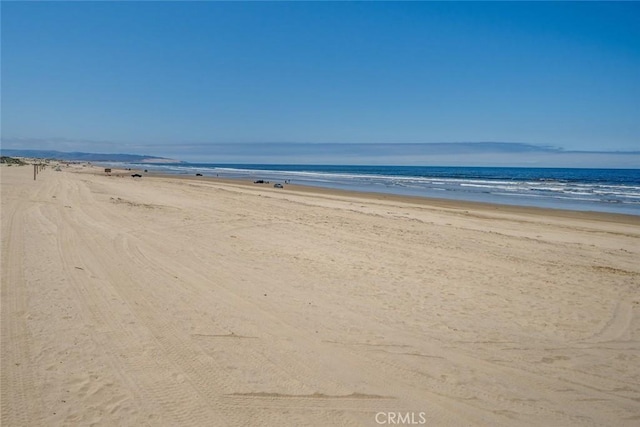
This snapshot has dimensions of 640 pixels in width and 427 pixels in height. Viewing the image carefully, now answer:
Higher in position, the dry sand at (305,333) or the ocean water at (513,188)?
the ocean water at (513,188)

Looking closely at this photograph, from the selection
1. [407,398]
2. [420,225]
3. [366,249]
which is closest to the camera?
[407,398]

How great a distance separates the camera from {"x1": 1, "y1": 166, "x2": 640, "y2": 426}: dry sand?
3613 mm

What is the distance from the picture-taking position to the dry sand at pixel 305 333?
361 centimetres

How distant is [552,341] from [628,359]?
0.82 metres

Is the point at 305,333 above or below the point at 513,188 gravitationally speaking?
below

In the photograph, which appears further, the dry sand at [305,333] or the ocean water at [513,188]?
the ocean water at [513,188]

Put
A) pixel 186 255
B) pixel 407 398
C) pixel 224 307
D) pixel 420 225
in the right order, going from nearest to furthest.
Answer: pixel 407 398, pixel 224 307, pixel 186 255, pixel 420 225

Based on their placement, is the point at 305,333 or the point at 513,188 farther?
the point at 513,188

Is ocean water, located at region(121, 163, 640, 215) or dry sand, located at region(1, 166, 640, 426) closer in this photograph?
dry sand, located at region(1, 166, 640, 426)

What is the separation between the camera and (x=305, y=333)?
16.7 ft

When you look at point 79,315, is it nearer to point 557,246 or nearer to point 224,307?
point 224,307

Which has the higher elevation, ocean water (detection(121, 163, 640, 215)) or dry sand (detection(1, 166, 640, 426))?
ocean water (detection(121, 163, 640, 215))

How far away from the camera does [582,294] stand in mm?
7316

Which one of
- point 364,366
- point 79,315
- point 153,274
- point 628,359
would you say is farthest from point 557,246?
point 79,315
